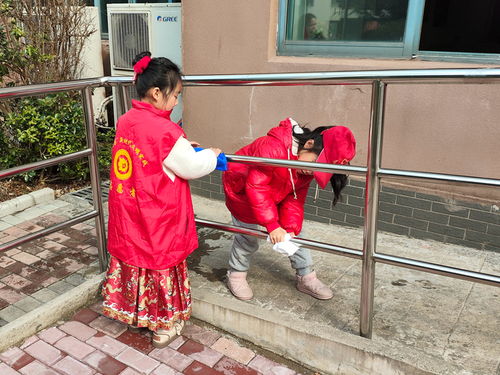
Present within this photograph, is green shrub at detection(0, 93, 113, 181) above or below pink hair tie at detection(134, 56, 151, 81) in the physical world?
below

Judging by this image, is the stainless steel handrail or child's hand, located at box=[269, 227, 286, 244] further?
child's hand, located at box=[269, 227, 286, 244]

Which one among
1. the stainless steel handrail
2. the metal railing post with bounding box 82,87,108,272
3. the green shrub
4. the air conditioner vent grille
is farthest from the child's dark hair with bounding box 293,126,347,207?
the air conditioner vent grille

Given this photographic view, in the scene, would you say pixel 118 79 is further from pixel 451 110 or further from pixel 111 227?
pixel 451 110

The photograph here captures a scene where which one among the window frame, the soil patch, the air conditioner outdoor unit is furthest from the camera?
the air conditioner outdoor unit

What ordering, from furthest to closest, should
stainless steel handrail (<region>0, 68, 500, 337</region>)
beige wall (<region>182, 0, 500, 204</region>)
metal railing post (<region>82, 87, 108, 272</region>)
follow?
beige wall (<region>182, 0, 500, 204</region>), metal railing post (<region>82, 87, 108, 272</region>), stainless steel handrail (<region>0, 68, 500, 337</region>)

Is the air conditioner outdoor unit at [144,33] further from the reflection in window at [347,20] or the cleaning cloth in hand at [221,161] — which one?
the cleaning cloth in hand at [221,161]

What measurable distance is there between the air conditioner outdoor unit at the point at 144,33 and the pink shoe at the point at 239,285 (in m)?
2.71

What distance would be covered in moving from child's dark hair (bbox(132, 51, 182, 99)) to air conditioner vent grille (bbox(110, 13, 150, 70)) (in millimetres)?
3265

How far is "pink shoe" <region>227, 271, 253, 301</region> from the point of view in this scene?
2602 mm

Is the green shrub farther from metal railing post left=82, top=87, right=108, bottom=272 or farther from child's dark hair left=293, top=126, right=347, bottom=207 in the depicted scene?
child's dark hair left=293, top=126, right=347, bottom=207

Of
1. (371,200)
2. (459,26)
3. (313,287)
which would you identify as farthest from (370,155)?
(459,26)

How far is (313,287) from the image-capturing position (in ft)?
8.55

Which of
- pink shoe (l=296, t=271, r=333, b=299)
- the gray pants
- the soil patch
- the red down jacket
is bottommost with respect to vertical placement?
the soil patch

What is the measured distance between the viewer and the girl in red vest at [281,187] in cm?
223
